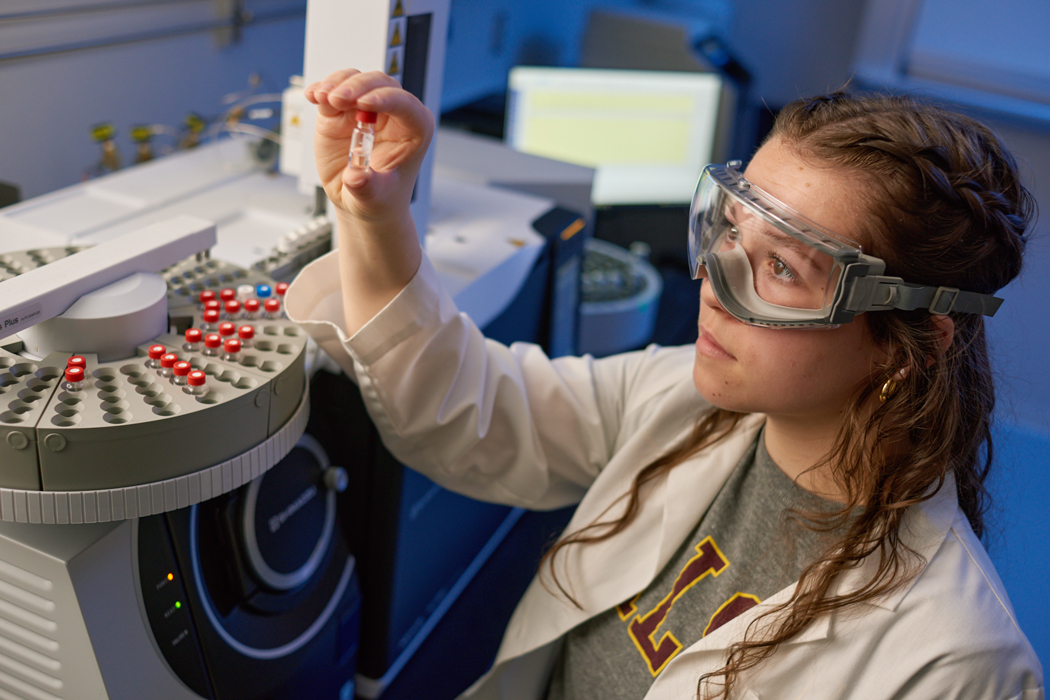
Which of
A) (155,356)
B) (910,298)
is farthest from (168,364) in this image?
(910,298)

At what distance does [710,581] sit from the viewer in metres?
0.89

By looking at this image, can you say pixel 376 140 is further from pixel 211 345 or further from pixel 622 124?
pixel 622 124

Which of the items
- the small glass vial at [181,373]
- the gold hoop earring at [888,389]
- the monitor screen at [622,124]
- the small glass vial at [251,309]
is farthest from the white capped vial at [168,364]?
the monitor screen at [622,124]

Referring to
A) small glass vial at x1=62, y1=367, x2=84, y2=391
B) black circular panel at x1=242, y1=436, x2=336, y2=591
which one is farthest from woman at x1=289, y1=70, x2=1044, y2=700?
small glass vial at x1=62, y1=367, x2=84, y2=391

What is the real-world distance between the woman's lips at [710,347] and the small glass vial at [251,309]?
1.45 feet

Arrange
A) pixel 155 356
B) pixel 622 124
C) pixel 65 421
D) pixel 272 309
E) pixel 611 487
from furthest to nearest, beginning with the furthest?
pixel 622 124
pixel 611 487
pixel 272 309
pixel 155 356
pixel 65 421

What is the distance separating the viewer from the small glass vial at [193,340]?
2.43 ft

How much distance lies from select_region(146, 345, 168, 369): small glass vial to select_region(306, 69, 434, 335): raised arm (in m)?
0.20

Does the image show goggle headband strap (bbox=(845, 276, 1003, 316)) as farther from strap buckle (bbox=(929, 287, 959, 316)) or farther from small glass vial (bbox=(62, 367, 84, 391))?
small glass vial (bbox=(62, 367, 84, 391))

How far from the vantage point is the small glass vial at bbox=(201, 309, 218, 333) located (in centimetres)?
78

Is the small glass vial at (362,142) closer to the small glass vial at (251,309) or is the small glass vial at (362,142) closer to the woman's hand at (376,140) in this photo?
the woman's hand at (376,140)

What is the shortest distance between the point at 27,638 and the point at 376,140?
1.77ft

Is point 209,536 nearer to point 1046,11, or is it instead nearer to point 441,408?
point 441,408

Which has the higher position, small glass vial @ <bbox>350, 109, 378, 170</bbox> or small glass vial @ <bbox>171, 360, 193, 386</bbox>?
small glass vial @ <bbox>350, 109, 378, 170</bbox>
